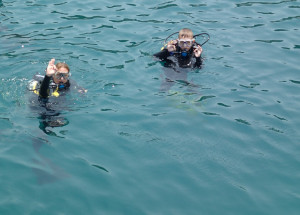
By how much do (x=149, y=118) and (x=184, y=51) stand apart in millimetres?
2458

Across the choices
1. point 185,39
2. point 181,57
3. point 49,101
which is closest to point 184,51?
point 181,57

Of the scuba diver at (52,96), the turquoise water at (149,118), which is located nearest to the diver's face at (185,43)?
the turquoise water at (149,118)

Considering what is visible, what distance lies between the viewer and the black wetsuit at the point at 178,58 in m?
10.3

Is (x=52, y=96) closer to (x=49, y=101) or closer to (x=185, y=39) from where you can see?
(x=49, y=101)

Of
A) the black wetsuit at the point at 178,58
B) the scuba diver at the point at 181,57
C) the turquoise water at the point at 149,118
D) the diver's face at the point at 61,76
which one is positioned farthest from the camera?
the black wetsuit at the point at 178,58

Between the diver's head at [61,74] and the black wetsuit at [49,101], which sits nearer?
the black wetsuit at [49,101]

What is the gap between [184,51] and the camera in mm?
10227

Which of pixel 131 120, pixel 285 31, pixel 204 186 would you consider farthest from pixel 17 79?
pixel 285 31

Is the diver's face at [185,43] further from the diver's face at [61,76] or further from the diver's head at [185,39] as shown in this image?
the diver's face at [61,76]

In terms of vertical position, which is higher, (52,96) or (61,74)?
(61,74)

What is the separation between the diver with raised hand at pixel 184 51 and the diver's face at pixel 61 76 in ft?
8.78

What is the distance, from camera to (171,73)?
1010 cm

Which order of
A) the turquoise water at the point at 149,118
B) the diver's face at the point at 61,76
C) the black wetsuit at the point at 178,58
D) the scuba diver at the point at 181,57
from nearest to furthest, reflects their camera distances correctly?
the turquoise water at the point at 149,118
the diver's face at the point at 61,76
the scuba diver at the point at 181,57
the black wetsuit at the point at 178,58

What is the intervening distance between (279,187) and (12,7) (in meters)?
9.60
